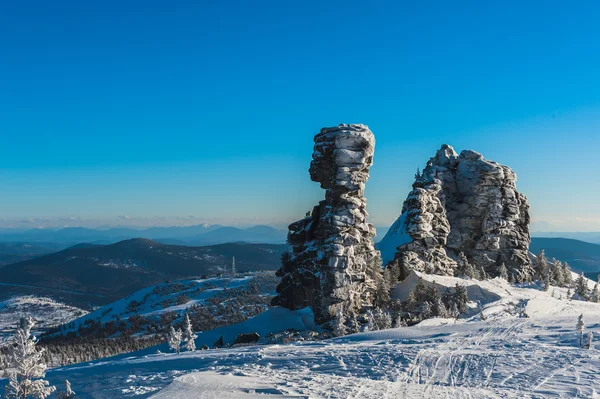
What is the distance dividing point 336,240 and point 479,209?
48.8 metres

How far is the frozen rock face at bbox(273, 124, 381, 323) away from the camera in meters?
67.6

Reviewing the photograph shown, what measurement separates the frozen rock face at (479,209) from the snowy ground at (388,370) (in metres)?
50.4

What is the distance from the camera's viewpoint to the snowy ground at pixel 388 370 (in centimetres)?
2484

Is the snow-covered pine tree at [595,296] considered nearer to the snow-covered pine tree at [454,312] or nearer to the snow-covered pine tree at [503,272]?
the snow-covered pine tree at [503,272]

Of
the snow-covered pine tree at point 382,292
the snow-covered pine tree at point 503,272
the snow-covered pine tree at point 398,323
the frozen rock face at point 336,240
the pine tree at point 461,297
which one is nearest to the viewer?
the snow-covered pine tree at point 398,323

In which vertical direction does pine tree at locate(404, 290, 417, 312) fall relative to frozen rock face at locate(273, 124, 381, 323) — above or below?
below

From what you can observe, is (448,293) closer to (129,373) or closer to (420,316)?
(420,316)

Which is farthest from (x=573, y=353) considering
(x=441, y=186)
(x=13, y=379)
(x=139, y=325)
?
(x=139, y=325)

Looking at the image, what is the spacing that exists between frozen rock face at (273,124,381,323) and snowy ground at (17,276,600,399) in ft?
71.3

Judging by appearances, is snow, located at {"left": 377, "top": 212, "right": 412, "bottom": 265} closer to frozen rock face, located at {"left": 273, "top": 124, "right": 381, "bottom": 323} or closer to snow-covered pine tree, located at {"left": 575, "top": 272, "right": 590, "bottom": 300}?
frozen rock face, located at {"left": 273, "top": 124, "right": 381, "bottom": 323}

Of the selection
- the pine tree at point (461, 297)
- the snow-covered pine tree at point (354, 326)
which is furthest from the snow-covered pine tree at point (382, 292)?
the pine tree at point (461, 297)

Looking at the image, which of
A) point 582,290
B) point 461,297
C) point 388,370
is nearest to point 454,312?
point 461,297

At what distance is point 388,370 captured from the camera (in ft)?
97.8

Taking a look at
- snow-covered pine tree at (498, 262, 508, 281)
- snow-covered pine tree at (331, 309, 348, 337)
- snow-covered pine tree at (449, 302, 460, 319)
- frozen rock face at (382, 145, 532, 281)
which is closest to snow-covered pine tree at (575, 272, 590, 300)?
frozen rock face at (382, 145, 532, 281)
